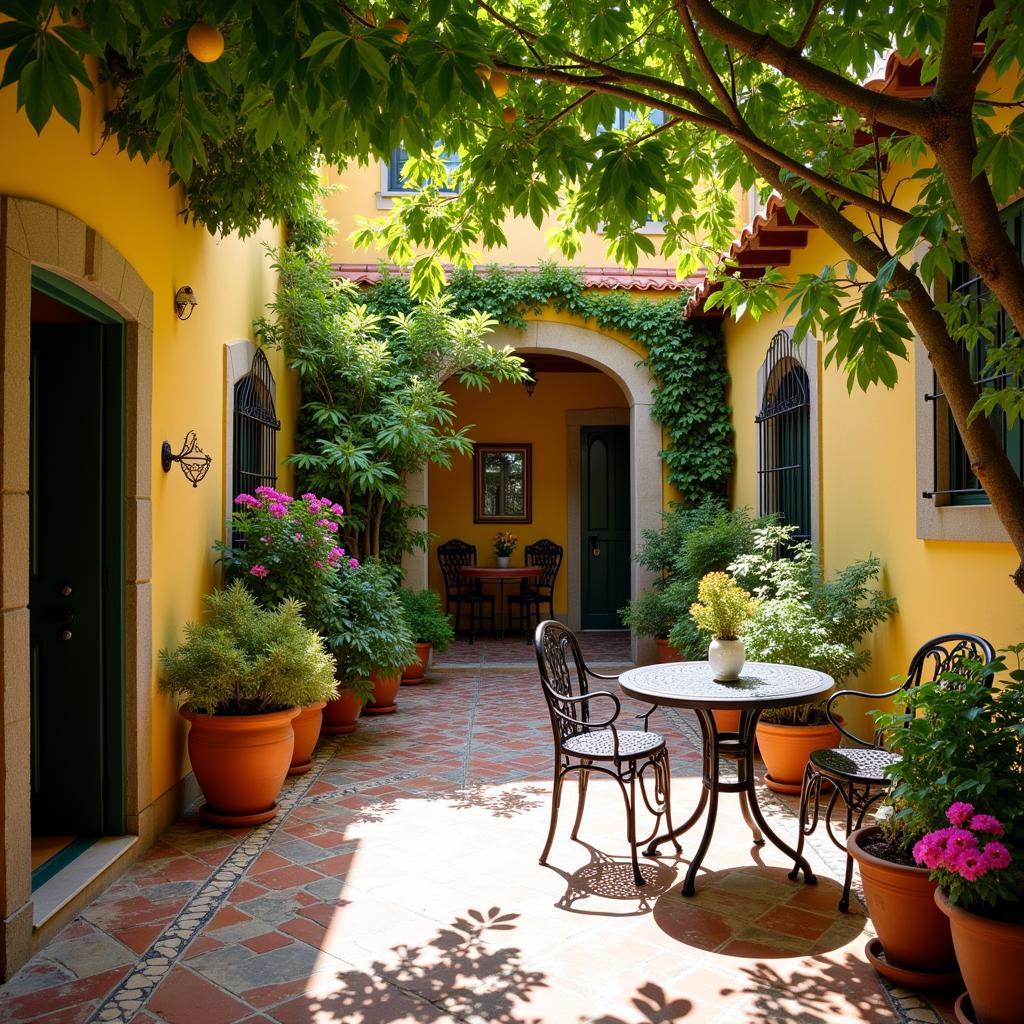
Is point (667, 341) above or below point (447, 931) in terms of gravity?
above

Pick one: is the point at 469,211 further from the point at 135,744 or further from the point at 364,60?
the point at 135,744

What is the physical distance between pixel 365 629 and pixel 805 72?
4439mm

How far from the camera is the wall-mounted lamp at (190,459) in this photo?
456 centimetres

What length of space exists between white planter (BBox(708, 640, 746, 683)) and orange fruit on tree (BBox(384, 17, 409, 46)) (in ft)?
8.93

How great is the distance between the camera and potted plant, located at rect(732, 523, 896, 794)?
192 inches

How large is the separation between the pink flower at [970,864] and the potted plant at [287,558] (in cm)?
379

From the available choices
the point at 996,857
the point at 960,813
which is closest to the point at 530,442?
the point at 960,813

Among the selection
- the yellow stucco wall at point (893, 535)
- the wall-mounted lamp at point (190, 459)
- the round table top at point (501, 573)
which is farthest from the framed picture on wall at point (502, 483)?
the wall-mounted lamp at point (190, 459)

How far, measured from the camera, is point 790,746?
4871 mm

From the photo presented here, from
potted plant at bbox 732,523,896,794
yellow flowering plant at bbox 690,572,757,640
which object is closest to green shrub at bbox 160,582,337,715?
yellow flowering plant at bbox 690,572,757,640

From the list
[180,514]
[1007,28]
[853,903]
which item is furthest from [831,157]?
[180,514]

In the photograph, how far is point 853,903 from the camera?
3.51 m

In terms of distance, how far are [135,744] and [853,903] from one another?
3081 millimetres

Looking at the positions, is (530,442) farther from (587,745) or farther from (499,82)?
(499,82)
